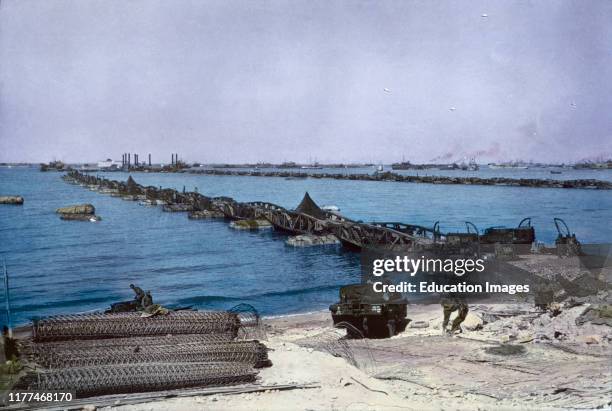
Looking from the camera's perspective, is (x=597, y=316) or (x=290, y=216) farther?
(x=290, y=216)

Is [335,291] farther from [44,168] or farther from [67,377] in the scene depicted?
[44,168]

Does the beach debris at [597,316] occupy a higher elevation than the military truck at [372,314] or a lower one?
higher

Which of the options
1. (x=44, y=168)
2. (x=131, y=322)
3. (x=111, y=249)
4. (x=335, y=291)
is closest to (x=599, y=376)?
(x=131, y=322)

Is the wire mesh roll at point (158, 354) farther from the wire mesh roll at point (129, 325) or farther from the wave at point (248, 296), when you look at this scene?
the wave at point (248, 296)

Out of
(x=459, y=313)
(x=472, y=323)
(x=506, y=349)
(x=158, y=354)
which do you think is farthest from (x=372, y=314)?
(x=158, y=354)

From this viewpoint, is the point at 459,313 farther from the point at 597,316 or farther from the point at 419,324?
the point at 597,316

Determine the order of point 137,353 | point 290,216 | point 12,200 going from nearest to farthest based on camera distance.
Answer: point 137,353, point 290,216, point 12,200

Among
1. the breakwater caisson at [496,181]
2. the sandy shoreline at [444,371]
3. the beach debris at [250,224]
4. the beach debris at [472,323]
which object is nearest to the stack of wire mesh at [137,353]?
the sandy shoreline at [444,371]
